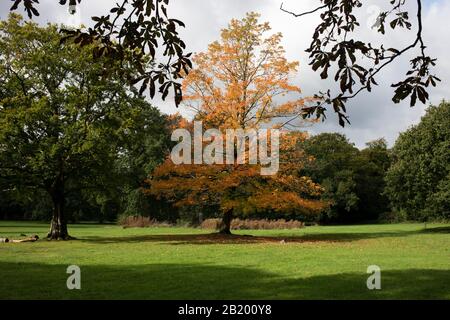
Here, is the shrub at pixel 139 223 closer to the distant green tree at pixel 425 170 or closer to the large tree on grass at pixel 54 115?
the large tree on grass at pixel 54 115

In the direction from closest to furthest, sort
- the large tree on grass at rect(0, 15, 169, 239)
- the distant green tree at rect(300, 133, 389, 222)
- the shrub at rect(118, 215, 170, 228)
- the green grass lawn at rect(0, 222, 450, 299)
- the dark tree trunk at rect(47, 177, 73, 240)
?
1. the green grass lawn at rect(0, 222, 450, 299)
2. the large tree on grass at rect(0, 15, 169, 239)
3. the dark tree trunk at rect(47, 177, 73, 240)
4. the shrub at rect(118, 215, 170, 228)
5. the distant green tree at rect(300, 133, 389, 222)

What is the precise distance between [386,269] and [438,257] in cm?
393

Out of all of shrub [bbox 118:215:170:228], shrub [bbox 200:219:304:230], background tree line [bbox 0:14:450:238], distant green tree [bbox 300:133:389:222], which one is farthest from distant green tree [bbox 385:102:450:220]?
distant green tree [bbox 300:133:389:222]

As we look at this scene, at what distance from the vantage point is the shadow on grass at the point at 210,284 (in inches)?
339

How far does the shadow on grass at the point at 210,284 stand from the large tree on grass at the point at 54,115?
13002mm

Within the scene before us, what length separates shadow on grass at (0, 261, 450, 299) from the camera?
339 inches

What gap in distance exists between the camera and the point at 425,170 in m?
34.5

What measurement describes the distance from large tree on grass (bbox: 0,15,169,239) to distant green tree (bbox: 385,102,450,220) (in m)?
20.9

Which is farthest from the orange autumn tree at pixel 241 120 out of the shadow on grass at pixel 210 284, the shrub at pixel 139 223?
the shrub at pixel 139 223

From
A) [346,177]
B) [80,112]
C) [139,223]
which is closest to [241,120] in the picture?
[80,112]

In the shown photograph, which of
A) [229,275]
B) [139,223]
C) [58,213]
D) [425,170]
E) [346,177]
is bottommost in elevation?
[139,223]

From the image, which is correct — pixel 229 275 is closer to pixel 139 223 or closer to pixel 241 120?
pixel 241 120

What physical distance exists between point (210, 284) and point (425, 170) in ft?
94.7

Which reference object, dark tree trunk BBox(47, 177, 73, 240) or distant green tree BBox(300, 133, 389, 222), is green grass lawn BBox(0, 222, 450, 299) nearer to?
dark tree trunk BBox(47, 177, 73, 240)
